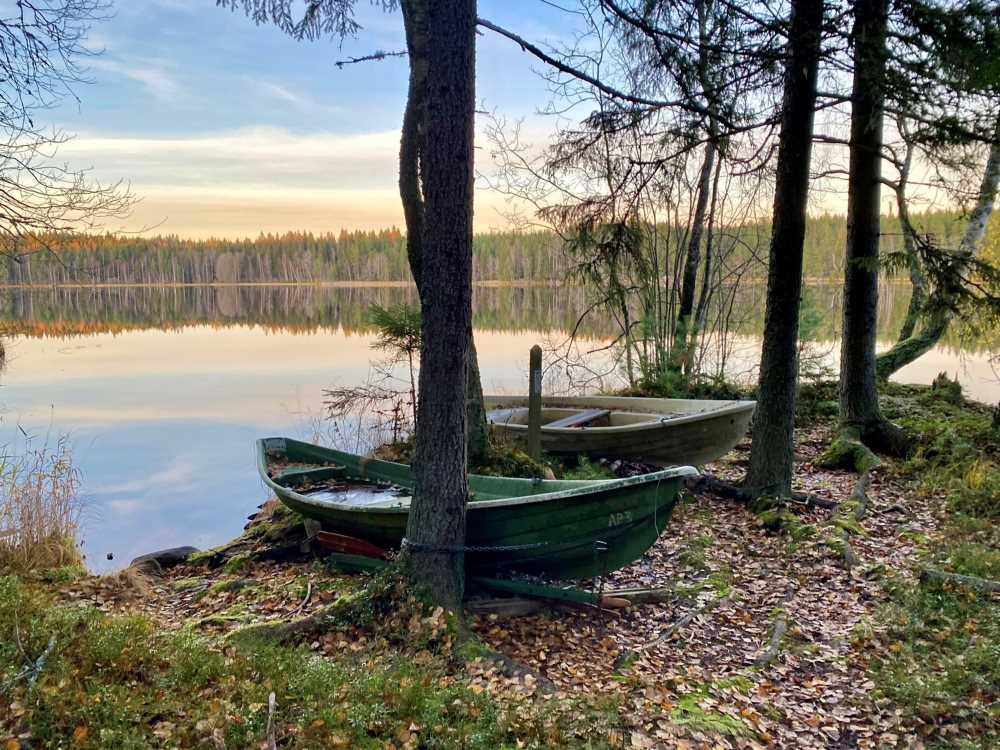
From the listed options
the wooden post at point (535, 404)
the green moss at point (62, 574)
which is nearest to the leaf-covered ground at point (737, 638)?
the wooden post at point (535, 404)

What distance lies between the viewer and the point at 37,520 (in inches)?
265

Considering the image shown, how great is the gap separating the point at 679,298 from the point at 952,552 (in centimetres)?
802

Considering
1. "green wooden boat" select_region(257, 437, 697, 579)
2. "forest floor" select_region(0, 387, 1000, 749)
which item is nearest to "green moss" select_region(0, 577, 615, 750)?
"forest floor" select_region(0, 387, 1000, 749)

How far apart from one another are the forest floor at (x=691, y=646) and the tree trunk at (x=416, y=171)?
6.94ft

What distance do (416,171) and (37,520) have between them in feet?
18.0

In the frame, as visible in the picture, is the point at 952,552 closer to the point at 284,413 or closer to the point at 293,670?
the point at 293,670

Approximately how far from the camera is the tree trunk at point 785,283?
22.0ft

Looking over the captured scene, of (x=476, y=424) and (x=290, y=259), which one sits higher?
(x=290, y=259)

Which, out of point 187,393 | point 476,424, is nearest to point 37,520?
point 476,424

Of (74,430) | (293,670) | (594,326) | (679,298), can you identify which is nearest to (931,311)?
(679,298)

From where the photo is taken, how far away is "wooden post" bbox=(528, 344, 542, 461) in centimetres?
769

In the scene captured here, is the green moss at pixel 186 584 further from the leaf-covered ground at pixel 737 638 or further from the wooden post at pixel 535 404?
the wooden post at pixel 535 404

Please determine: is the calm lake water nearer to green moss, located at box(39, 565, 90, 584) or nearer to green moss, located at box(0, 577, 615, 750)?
green moss, located at box(39, 565, 90, 584)

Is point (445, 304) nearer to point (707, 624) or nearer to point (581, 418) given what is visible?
point (707, 624)
